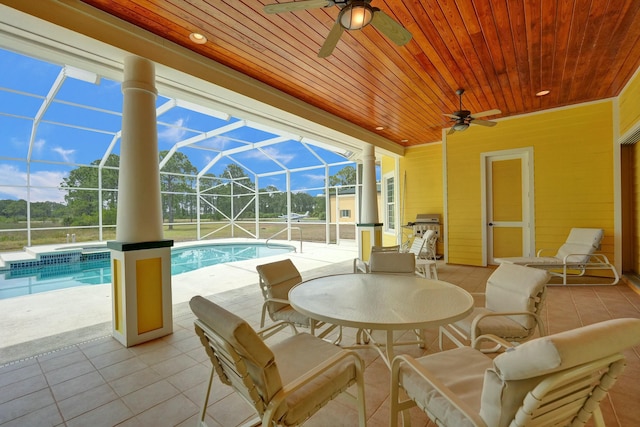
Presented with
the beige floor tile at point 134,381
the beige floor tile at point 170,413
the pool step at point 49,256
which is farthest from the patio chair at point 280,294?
the pool step at point 49,256

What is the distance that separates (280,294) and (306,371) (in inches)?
40.9

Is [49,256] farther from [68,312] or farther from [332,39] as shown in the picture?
[332,39]

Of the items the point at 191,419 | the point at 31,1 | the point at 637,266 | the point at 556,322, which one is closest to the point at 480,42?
the point at 556,322

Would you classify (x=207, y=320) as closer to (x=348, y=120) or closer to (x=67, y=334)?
(x=67, y=334)

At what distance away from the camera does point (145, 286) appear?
2.64 meters

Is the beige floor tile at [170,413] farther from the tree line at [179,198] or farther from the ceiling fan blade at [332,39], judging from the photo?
the tree line at [179,198]

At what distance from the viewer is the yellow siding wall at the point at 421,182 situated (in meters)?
6.82

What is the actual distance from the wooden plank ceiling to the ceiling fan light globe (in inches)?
22.2

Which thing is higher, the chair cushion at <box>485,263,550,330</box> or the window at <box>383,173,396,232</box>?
the window at <box>383,173,396,232</box>

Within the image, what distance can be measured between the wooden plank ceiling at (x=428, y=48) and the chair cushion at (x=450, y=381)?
261cm

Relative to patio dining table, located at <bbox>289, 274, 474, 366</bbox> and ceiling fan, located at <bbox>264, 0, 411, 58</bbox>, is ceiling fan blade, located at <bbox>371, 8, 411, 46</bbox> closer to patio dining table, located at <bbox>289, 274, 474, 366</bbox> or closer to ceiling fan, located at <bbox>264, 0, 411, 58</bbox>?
ceiling fan, located at <bbox>264, 0, 411, 58</bbox>

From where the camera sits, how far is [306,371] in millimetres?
1430

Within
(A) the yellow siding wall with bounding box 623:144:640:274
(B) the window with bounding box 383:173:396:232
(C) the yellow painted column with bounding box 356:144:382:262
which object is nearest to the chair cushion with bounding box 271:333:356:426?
(C) the yellow painted column with bounding box 356:144:382:262

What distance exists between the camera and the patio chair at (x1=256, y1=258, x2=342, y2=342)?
222 centimetres
